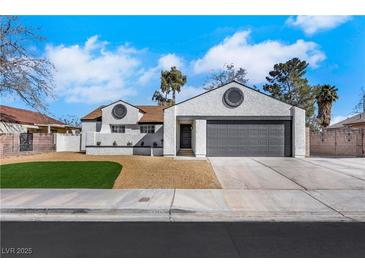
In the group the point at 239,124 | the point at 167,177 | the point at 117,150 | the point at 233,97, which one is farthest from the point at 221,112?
the point at 167,177

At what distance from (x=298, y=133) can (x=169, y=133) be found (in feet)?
30.2

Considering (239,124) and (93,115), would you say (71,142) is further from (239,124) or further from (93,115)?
(239,124)

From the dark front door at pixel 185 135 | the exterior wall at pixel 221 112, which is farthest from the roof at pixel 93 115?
the exterior wall at pixel 221 112

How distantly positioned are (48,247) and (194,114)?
53.8 feet

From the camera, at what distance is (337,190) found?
980cm

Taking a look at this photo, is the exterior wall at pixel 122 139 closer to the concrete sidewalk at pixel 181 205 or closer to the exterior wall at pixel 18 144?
the exterior wall at pixel 18 144

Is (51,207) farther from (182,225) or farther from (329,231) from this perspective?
(329,231)

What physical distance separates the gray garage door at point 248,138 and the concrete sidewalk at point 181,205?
10676mm

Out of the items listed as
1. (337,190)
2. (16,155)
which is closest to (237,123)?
(337,190)

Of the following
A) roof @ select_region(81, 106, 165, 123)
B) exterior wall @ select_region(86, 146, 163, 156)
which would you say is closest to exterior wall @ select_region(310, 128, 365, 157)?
exterior wall @ select_region(86, 146, 163, 156)

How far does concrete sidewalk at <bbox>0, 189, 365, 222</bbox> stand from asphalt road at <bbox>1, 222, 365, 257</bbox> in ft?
1.94

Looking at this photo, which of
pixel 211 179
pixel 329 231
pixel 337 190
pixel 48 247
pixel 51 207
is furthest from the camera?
pixel 211 179

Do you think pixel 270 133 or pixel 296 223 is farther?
pixel 270 133

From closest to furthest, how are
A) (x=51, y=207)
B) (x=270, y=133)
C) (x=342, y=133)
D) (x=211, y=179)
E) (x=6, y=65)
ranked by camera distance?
1. (x=51, y=207)
2. (x=211, y=179)
3. (x=6, y=65)
4. (x=270, y=133)
5. (x=342, y=133)
